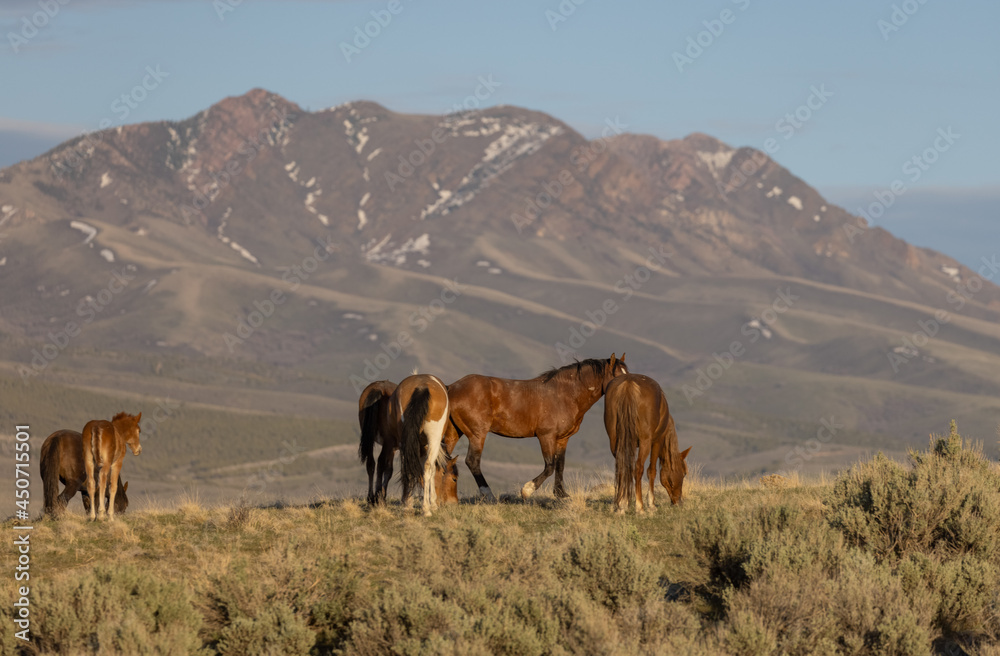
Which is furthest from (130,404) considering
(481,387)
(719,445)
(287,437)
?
(481,387)

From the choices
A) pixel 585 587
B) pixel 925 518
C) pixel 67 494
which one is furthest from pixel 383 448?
pixel 925 518

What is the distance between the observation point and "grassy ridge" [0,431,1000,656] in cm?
910

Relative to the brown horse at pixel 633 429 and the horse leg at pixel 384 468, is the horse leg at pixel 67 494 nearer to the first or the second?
the horse leg at pixel 384 468

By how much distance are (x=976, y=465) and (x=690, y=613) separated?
23.1ft

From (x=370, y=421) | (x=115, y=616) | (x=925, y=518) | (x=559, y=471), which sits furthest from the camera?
(x=370, y=421)

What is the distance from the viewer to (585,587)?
33.7ft

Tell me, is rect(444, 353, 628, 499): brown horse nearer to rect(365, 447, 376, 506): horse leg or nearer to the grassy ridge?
rect(365, 447, 376, 506): horse leg

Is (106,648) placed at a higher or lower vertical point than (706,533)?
lower

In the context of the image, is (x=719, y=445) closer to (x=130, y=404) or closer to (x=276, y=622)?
(x=130, y=404)

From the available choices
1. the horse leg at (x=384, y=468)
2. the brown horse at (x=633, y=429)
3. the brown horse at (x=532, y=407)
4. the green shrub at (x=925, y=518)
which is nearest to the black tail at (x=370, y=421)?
the horse leg at (x=384, y=468)

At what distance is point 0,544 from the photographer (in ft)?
44.3

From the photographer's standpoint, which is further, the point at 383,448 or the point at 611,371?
the point at 383,448

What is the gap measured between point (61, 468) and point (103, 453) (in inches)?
43.0

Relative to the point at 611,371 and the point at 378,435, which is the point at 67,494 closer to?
the point at 378,435
